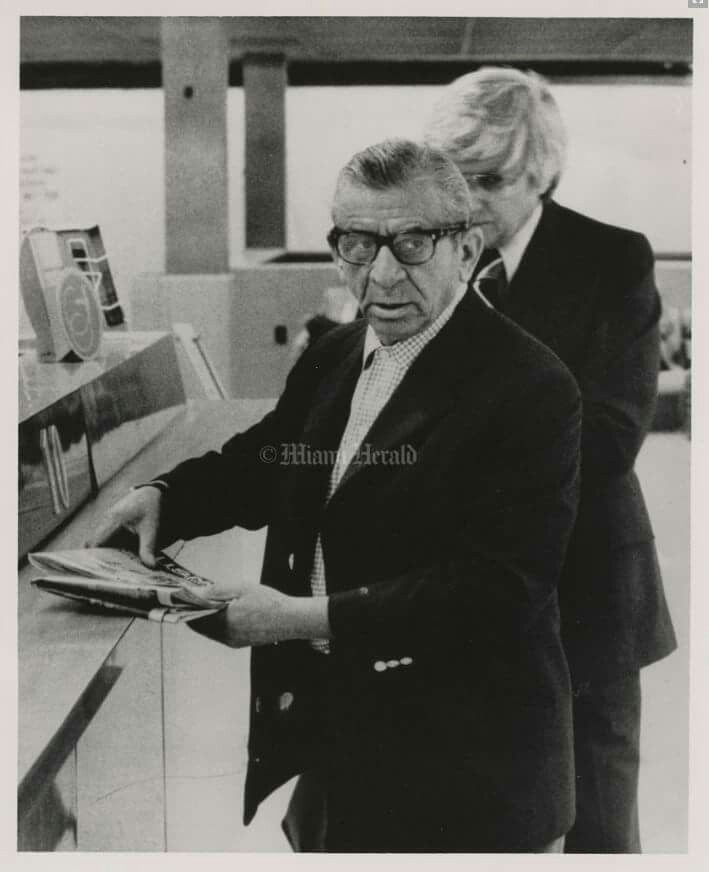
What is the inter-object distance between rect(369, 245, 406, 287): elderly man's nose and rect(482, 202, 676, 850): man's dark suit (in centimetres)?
32

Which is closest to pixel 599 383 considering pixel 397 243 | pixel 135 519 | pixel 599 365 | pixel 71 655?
pixel 599 365

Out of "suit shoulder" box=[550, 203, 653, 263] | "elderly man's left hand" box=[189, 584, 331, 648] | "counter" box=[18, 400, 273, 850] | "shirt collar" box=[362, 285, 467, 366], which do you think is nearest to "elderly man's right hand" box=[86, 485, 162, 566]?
"counter" box=[18, 400, 273, 850]

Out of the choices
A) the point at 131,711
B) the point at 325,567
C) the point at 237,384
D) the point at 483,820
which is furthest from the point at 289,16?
the point at 483,820

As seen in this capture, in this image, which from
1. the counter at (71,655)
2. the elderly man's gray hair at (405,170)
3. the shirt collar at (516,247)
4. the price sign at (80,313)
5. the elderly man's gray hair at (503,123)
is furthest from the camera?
the price sign at (80,313)

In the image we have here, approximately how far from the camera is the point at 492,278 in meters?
1.58

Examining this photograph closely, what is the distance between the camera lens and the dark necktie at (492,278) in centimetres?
157

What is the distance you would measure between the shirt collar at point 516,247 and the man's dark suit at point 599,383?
11mm

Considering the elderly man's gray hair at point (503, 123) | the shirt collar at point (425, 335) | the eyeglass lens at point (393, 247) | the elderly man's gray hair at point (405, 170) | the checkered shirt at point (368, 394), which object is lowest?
the checkered shirt at point (368, 394)

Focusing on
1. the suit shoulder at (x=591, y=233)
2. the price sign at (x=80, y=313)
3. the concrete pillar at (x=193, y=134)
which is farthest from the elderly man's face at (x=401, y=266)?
the price sign at (x=80, y=313)

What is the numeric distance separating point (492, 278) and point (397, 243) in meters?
0.32

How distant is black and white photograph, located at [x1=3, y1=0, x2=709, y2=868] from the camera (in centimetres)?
130

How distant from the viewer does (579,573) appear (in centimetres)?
163

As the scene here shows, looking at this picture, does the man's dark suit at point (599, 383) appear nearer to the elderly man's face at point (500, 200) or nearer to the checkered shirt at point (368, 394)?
the elderly man's face at point (500, 200)

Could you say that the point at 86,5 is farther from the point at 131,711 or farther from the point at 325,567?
the point at 131,711
